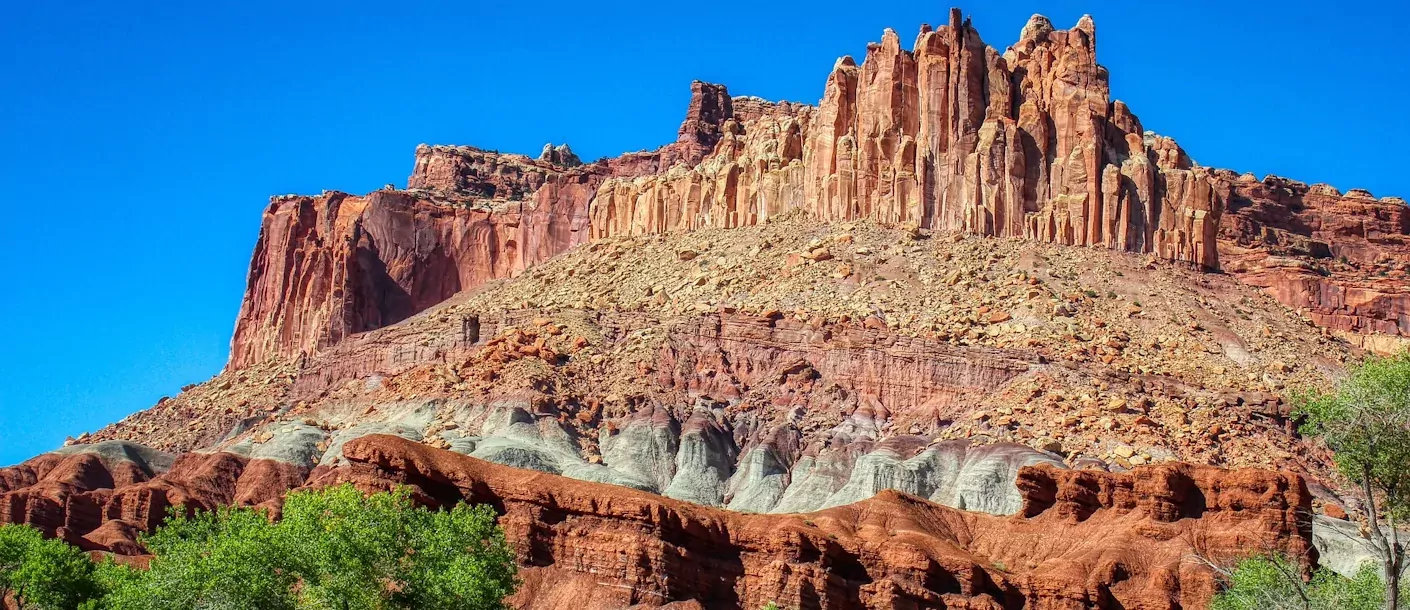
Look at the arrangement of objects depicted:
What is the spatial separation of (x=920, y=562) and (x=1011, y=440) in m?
28.3

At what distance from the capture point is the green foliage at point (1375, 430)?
4906 cm

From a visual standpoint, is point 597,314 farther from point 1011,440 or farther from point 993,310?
point 1011,440

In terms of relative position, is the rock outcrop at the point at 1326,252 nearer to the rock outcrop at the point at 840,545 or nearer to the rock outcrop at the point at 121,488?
the rock outcrop at the point at 840,545

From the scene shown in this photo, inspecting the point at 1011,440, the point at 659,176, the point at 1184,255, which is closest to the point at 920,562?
the point at 1011,440

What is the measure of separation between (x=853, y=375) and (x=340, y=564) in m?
63.1

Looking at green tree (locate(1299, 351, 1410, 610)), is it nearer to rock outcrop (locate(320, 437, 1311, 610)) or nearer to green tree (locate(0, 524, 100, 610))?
rock outcrop (locate(320, 437, 1311, 610))

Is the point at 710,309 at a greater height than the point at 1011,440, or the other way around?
the point at 710,309

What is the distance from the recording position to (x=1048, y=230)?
13725cm

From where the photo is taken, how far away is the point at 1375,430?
48.9 m

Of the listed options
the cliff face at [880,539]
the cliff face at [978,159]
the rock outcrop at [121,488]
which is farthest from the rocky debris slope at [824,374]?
the cliff face at [880,539]

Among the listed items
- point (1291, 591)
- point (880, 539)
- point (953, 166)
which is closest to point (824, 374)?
point (953, 166)

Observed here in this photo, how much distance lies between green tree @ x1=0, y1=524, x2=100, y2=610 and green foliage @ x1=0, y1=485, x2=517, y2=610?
879 cm

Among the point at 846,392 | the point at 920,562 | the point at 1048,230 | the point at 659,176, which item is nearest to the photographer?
the point at 920,562

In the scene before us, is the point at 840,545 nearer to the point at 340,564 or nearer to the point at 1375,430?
the point at 340,564
